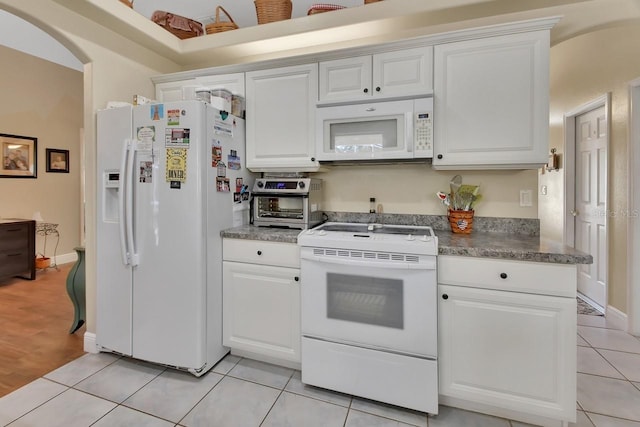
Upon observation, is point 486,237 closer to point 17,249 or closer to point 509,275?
point 509,275

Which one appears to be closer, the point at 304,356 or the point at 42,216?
the point at 304,356

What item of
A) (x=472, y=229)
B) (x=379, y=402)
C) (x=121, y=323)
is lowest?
(x=379, y=402)

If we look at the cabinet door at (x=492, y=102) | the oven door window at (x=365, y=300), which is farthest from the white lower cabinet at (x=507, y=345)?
the cabinet door at (x=492, y=102)

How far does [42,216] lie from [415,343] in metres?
5.53

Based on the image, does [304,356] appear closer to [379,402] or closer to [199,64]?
[379,402]

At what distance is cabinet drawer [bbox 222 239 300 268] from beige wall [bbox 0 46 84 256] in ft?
13.7

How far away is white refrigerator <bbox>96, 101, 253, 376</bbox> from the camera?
1.98 metres

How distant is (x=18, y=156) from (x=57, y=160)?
0.49 m

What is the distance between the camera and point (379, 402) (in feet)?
5.98

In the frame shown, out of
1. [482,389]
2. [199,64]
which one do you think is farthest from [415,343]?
[199,64]

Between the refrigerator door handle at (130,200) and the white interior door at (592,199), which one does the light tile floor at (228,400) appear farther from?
the white interior door at (592,199)

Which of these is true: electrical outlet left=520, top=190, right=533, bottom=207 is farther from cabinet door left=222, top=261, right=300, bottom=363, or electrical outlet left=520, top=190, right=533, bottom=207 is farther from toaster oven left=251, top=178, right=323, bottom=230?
cabinet door left=222, top=261, right=300, bottom=363

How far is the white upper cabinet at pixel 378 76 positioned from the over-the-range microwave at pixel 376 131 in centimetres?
8

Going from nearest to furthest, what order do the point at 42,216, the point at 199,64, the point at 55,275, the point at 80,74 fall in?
1. the point at 199,64
2. the point at 55,275
3. the point at 42,216
4. the point at 80,74
